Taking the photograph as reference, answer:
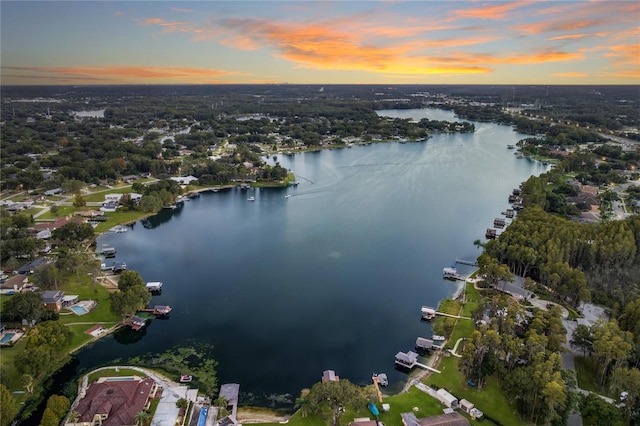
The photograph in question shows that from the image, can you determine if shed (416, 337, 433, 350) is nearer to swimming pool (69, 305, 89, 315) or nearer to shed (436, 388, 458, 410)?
shed (436, 388, 458, 410)

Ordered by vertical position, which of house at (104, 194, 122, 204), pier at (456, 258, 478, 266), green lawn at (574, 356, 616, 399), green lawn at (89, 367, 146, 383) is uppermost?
house at (104, 194, 122, 204)

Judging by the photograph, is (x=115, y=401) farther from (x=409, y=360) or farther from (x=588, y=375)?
(x=588, y=375)

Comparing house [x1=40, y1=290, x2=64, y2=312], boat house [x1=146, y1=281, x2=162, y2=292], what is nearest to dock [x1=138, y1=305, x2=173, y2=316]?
boat house [x1=146, y1=281, x2=162, y2=292]

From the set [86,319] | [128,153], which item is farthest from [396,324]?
[128,153]

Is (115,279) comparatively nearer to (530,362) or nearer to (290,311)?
(290,311)

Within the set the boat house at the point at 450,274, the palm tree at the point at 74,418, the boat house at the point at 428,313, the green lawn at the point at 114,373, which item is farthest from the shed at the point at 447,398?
the palm tree at the point at 74,418

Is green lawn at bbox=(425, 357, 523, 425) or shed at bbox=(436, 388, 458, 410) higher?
shed at bbox=(436, 388, 458, 410)

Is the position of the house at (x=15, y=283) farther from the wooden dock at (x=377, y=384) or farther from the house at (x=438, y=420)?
the house at (x=438, y=420)
